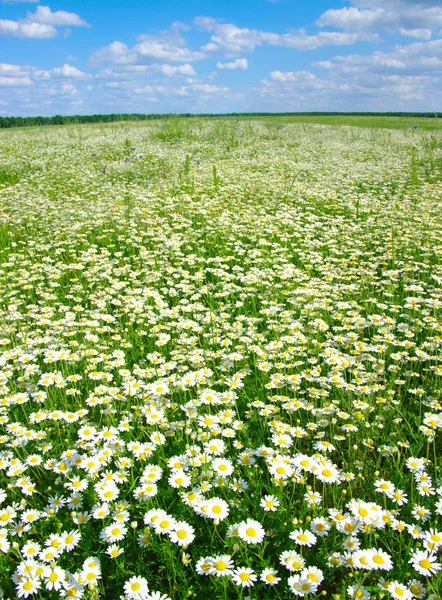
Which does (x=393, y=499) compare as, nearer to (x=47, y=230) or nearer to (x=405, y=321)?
(x=405, y=321)

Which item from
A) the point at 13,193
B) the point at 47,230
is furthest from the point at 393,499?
the point at 13,193

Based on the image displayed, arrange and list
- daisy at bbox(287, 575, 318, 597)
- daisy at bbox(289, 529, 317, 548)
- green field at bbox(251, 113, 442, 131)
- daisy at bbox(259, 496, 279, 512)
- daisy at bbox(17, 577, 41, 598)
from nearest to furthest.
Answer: daisy at bbox(287, 575, 318, 597) → daisy at bbox(17, 577, 41, 598) → daisy at bbox(289, 529, 317, 548) → daisy at bbox(259, 496, 279, 512) → green field at bbox(251, 113, 442, 131)

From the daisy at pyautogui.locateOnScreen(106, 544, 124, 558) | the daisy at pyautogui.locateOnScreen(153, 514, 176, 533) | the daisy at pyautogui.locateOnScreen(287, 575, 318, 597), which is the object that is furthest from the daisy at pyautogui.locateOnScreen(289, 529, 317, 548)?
the daisy at pyautogui.locateOnScreen(106, 544, 124, 558)

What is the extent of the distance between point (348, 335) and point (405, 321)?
0.87 m

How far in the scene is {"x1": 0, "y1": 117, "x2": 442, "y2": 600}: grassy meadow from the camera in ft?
6.72

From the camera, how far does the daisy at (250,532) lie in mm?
1992

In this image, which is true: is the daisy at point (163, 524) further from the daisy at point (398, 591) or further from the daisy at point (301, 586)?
the daisy at point (398, 591)

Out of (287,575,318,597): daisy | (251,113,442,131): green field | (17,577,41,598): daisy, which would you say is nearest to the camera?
(287,575,318,597): daisy

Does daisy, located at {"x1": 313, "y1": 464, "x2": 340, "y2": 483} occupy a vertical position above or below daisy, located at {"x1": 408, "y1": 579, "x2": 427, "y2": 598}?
above

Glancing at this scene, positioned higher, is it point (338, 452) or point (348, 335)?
point (348, 335)

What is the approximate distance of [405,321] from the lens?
439cm

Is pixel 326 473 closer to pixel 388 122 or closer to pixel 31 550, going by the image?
pixel 31 550

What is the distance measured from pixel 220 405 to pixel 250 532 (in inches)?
50.8

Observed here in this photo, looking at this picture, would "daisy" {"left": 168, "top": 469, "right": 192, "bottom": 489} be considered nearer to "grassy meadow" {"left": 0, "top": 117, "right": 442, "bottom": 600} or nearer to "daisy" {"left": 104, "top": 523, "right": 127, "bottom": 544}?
"grassy meadow" {"left": 0, "top": 117, "right": 442, "bottom": 600}
